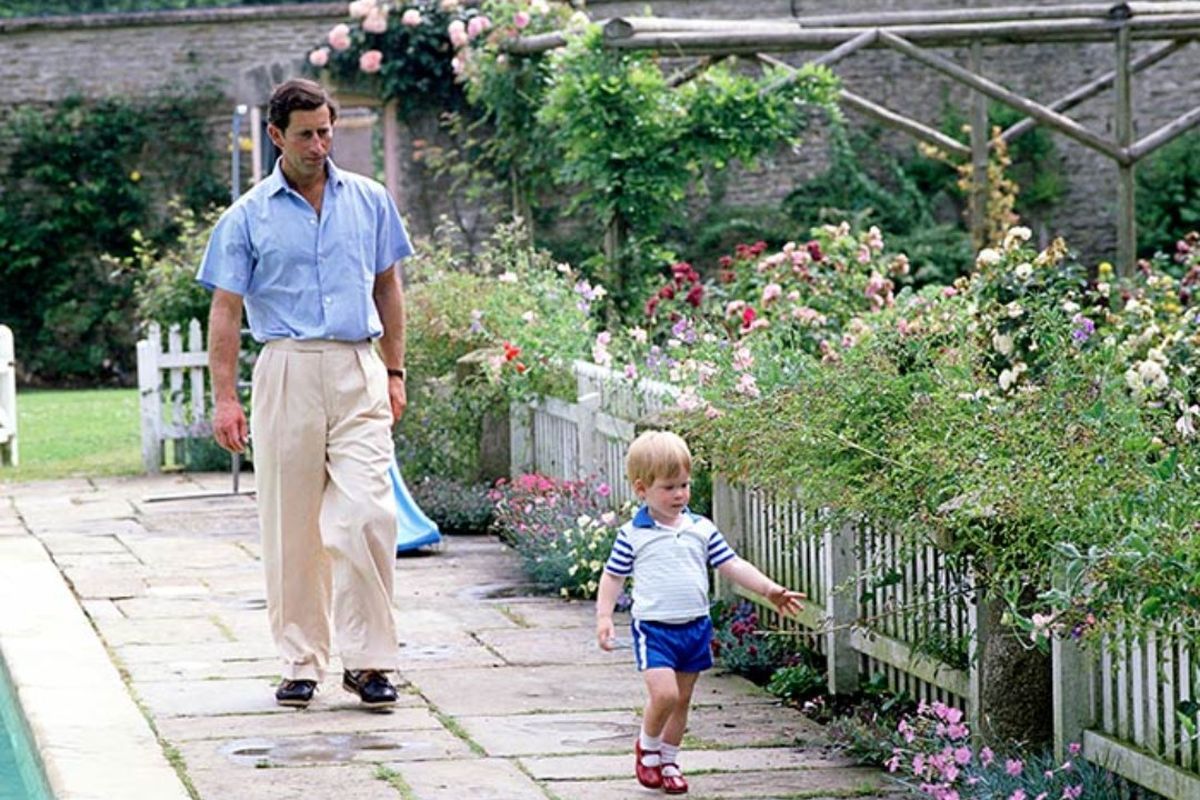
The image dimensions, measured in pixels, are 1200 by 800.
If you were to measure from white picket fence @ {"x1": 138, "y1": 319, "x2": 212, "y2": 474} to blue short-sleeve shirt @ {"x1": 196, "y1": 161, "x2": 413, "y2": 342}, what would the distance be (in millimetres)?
5950

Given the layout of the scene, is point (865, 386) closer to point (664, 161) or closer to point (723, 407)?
point (723, 407)

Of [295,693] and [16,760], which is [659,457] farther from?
[16,760]

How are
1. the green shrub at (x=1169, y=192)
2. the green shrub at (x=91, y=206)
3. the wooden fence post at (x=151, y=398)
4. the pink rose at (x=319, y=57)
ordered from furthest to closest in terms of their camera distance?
the green shrub at (x=91, y=206)
the green shrub at (x=1169, y=192)
the pink rose at (x=319, y=57)
the wooden fence post at (x=151, y=398)

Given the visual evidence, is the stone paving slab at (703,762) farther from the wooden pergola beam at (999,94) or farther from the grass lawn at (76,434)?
the wooden pergola beam at (999,94)

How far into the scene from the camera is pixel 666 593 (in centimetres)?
469

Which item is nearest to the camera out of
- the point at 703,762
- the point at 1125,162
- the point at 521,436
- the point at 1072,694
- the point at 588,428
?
the point at 1072,694

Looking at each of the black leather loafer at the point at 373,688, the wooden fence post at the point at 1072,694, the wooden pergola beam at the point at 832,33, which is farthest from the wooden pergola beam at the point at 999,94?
the wooden fence post at the point at 1072,694

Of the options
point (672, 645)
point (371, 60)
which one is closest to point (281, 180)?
point (672, 645)

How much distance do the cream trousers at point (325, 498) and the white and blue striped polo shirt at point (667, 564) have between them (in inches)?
42.5

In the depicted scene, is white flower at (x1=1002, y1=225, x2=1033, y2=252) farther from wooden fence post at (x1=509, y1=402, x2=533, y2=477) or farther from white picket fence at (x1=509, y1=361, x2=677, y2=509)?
wooden fence post at (x1=509, y1=402, x2=533, y2=477)

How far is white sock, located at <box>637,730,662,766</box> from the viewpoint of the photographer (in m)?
4.63

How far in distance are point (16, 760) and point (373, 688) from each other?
3.12 ft

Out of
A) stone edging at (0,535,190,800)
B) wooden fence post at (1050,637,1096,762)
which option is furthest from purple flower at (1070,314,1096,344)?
stone edging at (0,535,190,800)

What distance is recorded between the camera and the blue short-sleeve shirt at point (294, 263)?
5629 mm
